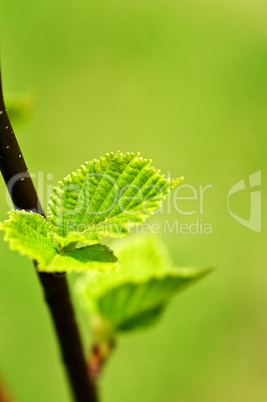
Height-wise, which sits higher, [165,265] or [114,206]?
[114,206]

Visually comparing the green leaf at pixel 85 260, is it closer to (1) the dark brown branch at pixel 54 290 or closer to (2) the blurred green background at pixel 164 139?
(1) the dark brown branch at pixel 54 290

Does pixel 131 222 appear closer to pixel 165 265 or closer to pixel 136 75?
pixel 165 265

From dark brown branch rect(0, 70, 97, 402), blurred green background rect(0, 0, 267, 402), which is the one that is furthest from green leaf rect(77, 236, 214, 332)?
blurred green background rect(0, 0, 267, 402)

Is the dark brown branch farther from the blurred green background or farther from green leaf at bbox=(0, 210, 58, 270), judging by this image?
the blurred green background

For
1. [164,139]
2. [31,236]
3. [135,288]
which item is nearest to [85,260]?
[31,236]

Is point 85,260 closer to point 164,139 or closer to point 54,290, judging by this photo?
point 54,290

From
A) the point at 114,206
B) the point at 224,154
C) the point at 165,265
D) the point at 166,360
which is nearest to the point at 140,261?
the point at 165,265

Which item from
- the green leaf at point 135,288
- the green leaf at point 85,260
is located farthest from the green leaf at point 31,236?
the green leaf at point 135,288
